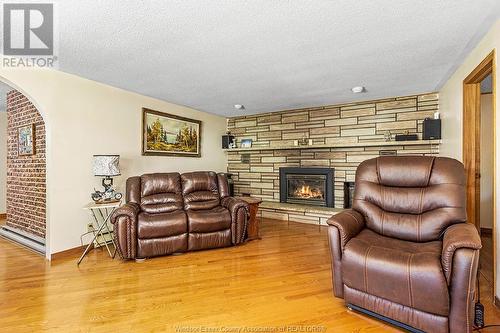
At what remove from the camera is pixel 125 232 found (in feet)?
9.78

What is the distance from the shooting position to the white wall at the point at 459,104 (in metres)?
2.03

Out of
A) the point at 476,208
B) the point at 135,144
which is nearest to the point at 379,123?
the point at 476,208

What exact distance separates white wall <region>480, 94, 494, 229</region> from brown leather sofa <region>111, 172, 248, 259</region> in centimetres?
349

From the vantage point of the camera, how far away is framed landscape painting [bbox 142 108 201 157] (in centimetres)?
424

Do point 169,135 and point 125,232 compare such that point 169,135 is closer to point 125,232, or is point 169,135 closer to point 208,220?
point 208,220

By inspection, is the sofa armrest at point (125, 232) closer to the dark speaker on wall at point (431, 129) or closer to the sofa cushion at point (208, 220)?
the sofa cushion at point (208, 220)

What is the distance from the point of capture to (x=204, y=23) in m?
2.04

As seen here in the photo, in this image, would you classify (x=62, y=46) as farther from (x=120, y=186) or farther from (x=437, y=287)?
(x=437, y=287)

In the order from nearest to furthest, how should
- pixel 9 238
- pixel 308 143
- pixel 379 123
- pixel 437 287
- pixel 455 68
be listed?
pixel 437 287 < pixel 455 68 < pixel 9 238 < pixel 379 123 < pixel 308 143

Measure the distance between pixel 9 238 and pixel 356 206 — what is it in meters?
4.76

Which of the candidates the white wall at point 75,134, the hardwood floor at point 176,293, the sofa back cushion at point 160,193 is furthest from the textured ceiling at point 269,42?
the hardwood floor at point 176,293

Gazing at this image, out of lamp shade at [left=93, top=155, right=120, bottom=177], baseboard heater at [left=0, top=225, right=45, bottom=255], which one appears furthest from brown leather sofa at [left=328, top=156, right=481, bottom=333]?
baseboard heater at [left=0, top=225, right=45, bottom=255]

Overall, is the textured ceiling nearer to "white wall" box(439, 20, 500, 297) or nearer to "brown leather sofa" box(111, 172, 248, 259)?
"white wall" box(439, 20, 500, 297)

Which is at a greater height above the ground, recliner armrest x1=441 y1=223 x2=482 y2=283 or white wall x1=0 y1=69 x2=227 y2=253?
white wall x1=0 y1=69 x2=227 y2=253
